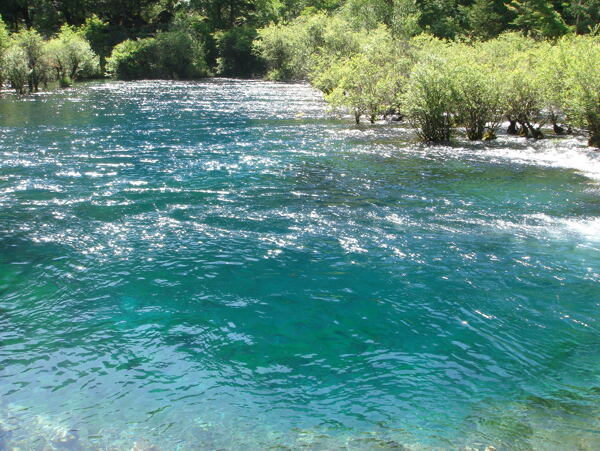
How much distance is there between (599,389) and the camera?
770 cm

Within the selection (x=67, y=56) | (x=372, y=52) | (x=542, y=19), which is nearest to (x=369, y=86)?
(x=372, y=52)

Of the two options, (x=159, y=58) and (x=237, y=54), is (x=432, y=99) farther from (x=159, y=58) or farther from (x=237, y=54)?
Result: (x=237, y=54)

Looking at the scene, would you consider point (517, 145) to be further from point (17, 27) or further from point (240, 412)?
point (17, 27)

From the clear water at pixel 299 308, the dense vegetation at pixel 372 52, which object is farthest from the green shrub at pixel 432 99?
the clear water at pixel 299 308

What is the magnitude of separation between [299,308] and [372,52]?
33113mm

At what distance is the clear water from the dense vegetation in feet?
23.3

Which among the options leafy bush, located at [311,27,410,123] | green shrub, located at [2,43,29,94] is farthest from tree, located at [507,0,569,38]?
green shrub, located at [2,43,29,94]

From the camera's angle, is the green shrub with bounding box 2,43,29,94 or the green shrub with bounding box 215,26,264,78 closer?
the green shrub with bounding box 2,43,29,94

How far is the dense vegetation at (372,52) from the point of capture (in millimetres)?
27234

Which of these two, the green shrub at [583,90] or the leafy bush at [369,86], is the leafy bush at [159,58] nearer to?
the leafy bush at [369,86]

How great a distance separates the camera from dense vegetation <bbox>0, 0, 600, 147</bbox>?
89.4 ft

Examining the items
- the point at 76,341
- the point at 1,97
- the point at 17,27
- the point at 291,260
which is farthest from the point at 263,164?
the point at 17,27

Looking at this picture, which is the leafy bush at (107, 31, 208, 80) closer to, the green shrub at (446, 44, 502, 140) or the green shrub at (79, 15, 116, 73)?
the green shrub at (79, 15, 116, 73)

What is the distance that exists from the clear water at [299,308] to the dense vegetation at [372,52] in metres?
7.09
